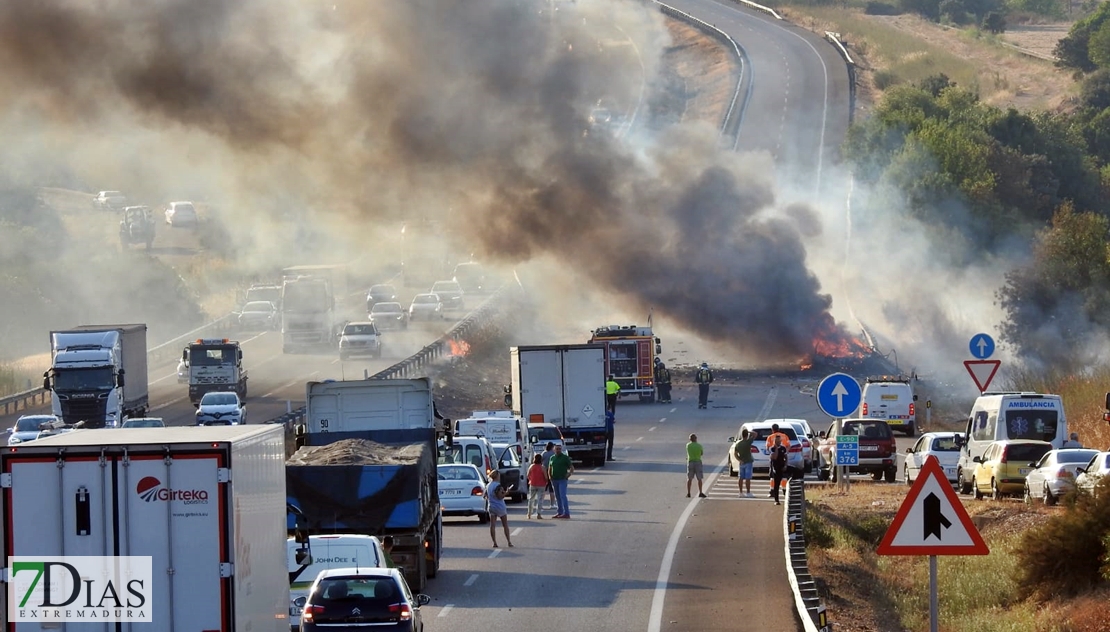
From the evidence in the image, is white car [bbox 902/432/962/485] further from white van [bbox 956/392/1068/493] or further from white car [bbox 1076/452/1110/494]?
white car [bbox 1076/452/1110/494]

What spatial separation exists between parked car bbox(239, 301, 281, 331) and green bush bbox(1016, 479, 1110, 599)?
62.2 meters

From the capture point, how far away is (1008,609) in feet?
67.4

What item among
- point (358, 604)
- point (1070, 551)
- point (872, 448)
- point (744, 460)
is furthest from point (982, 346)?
point (358, 604)

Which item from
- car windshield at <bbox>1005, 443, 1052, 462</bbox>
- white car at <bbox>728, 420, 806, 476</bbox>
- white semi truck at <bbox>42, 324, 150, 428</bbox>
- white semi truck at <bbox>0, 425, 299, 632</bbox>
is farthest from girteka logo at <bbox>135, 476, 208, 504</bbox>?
white semi truck at <bbox>42, 324, 150, 428</bbox>

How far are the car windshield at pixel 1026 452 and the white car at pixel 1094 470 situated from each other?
2.92 metres

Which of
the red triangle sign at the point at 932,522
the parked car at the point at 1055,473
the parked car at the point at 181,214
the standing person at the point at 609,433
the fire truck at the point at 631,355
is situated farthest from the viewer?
the parked car at the point at 181,214

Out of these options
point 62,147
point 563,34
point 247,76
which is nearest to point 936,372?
point 563,34

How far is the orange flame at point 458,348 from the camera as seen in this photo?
220 ft

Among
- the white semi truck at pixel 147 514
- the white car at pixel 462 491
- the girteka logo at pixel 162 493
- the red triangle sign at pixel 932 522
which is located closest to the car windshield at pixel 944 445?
the white car at pixel 462 491

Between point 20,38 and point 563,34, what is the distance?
80.4 feet

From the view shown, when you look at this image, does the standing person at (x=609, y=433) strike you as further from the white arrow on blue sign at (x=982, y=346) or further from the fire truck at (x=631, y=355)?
the white arrow on blue sign at (x=982, y=346)

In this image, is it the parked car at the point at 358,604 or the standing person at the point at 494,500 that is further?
the standing person at the point at 494,500

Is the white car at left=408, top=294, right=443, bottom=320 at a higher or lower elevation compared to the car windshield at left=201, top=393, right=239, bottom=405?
higher

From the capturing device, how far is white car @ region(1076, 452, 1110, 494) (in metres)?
22.8
